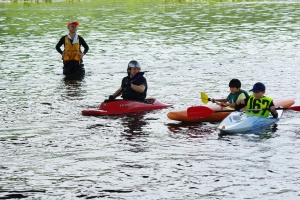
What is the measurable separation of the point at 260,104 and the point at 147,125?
7.89 ft

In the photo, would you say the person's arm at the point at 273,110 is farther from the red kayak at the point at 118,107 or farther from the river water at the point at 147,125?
the red kayak at the point at 118,107

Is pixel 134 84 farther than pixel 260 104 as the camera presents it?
Yes

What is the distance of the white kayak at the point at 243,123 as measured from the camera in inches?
534

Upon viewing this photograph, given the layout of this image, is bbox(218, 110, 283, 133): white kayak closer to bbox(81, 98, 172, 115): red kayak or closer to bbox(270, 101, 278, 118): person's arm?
bbox(270, 101, 278, 118): person's arm

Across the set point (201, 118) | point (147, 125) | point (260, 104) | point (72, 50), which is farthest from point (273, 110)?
point (72, 50)

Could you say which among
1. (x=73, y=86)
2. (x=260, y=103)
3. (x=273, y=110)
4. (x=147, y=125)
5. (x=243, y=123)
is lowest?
(x=73, y=86)

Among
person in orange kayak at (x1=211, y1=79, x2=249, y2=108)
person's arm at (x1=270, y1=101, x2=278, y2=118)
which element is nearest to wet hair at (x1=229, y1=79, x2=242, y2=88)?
person in orange kayak at (x1=211, y1=79, x2=249, y2=108)

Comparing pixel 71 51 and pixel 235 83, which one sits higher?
pixel 235 83

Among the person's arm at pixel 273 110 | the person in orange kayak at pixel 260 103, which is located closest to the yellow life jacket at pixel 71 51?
the person in orange kayak at pixel 260 103

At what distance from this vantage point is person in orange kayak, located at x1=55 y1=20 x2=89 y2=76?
21531 millimetres

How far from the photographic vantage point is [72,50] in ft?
71.4

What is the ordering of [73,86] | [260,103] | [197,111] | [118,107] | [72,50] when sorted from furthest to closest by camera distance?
[72,50]
[73,86]
[118,107]
[197,111]
[260,103]

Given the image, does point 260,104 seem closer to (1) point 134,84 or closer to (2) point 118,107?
(1) point 134,84

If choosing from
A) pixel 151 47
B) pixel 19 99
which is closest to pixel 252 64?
pixel 151 47
